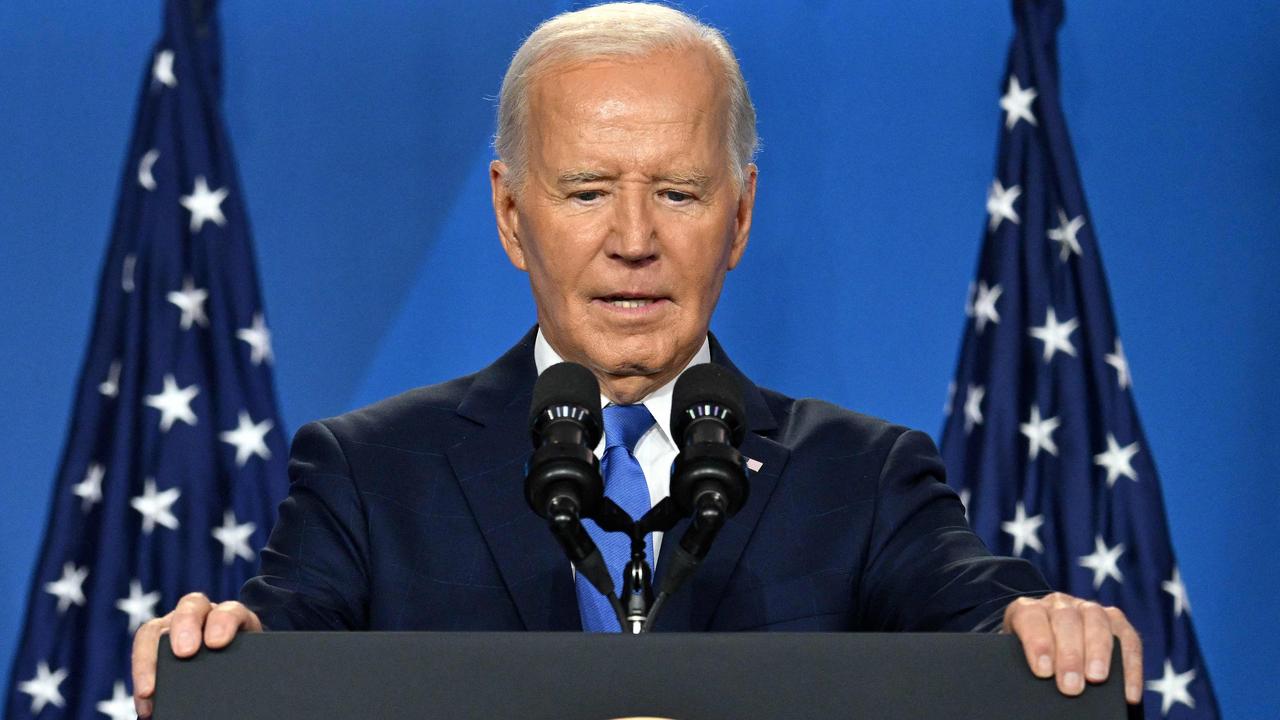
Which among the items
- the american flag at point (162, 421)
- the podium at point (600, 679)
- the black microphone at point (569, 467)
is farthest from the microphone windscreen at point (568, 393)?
the american flag at point (162, 421)

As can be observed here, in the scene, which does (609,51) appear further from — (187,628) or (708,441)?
(187,628)

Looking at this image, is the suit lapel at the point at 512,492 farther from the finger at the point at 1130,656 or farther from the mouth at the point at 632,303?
the finger at the point at 1130,656

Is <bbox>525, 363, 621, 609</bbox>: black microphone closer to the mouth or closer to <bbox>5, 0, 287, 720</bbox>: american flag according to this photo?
the mouth

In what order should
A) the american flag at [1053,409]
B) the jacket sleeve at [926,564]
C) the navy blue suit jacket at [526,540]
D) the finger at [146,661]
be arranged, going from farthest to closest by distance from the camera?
the american flag at [1053,409] < the navy blue suit jacket at [526,540] < the jacket sleeve at [926,564] < the finger at [146,661]

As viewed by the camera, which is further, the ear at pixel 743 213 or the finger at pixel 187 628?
the ear at pixel 743 213

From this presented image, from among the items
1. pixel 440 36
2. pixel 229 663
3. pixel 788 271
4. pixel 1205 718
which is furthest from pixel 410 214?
pixel 229 663

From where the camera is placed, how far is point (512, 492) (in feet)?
6.10

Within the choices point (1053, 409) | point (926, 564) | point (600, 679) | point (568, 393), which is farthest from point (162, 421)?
point (600, 679)

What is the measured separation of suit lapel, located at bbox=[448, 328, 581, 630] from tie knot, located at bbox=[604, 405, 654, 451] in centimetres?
10

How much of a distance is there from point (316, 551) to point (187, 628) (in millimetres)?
566

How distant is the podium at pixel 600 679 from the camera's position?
116 cm

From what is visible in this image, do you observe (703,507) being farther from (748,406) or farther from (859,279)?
(859,279)

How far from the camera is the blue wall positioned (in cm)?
352

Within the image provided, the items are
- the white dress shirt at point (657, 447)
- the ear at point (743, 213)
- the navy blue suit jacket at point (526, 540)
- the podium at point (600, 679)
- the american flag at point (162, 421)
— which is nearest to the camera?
the podium at point (600, 679)
